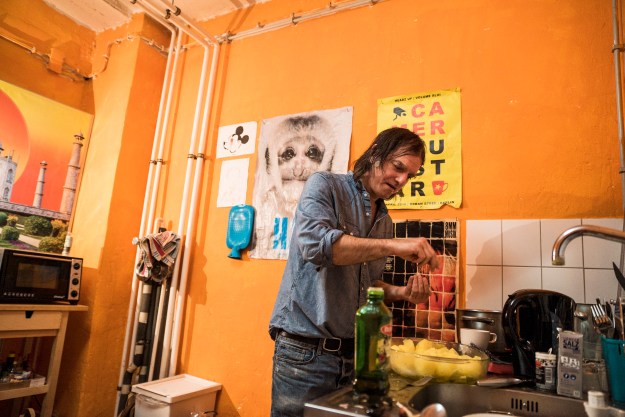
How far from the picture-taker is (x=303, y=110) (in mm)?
2500

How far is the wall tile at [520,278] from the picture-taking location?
1722 mm

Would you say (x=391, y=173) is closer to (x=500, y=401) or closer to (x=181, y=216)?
(x=500, y=401)

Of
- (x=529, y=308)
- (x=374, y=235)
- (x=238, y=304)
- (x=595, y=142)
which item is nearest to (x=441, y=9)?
(x=595, y=142)

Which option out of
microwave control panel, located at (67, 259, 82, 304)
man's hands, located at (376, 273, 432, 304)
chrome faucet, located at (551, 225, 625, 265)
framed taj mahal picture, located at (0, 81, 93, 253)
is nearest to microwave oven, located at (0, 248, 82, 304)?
microwave control panel, located at (67, 259, 82, 304)

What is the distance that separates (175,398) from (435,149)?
6.37ft

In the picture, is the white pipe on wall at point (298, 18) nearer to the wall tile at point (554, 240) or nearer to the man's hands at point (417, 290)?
the wall tile at point (554, 240)

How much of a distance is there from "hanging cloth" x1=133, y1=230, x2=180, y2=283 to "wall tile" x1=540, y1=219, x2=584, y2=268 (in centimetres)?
220

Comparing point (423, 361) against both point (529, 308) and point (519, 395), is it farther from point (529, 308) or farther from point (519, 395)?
point (529, 308)

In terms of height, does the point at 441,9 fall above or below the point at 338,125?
above

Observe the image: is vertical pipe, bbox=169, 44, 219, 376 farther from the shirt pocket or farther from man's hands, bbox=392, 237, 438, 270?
man's hands, bbox=392, 237, 438, 270

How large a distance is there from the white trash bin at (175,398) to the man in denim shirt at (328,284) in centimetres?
106

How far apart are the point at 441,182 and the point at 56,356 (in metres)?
2.53

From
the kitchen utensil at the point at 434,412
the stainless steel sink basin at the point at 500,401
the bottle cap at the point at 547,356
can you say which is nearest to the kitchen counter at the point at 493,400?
the stainless steel sink basin at the point at 500,401

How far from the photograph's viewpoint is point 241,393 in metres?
2.37
